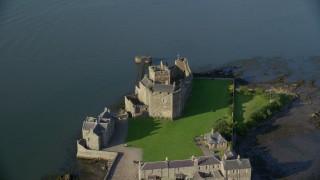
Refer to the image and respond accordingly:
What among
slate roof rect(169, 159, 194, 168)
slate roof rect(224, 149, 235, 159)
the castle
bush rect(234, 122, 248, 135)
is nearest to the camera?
slate roof rect(169, 159, 194, 168)

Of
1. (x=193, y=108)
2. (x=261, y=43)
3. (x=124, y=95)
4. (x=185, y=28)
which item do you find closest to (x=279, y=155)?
(x=193, y=108)

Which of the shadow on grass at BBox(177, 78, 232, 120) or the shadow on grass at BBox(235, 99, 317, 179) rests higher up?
the shadow on grass at BBox(177, 78, 232, 120)

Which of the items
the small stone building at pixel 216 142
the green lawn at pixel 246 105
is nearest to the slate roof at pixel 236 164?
the small stone building at pixel 216 142

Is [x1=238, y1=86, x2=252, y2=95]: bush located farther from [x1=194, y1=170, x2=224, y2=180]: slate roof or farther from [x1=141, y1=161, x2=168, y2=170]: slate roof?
[x1=141, y1=161, x2=168, y2=170]: slate roof

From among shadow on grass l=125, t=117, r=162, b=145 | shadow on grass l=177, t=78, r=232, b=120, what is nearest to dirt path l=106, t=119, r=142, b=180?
shadow on grass l=125, t=117, r=162, b=145

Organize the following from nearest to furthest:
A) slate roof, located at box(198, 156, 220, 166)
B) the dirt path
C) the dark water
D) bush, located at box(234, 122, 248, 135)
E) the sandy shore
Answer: slate roof, located at box(198, 156, 220, 166)
the dirt path
the sandy shore
bush, located at box(234, 122, 248, 135)
the dark water

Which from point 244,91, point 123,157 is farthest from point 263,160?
point 244,91

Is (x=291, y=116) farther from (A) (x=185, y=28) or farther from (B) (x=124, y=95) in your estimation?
(A) (x=185, y=28)
